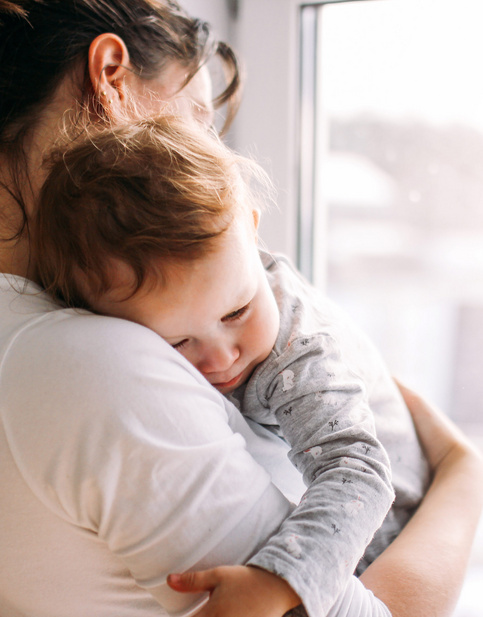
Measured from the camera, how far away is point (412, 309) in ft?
4.39

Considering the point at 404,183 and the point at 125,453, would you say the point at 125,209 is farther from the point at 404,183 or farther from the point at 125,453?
the point at 404,183

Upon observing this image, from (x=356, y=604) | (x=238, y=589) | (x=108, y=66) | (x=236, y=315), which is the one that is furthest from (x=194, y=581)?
(x=108, y=66)

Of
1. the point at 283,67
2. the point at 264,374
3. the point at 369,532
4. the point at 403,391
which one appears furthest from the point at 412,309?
the point at 369,532

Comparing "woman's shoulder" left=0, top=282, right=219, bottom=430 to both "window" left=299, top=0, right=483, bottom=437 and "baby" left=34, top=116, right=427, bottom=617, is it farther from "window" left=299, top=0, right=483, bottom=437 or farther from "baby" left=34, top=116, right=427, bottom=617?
"window" left=299, top=0, right=483, bottom=437

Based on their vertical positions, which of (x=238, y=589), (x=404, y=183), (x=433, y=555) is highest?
(x=404, y=183)

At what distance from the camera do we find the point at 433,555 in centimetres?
68

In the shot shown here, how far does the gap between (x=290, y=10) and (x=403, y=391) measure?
2.69ft

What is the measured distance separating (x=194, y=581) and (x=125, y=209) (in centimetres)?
35

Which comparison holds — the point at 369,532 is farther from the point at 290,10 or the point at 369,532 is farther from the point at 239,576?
the point at 290,10

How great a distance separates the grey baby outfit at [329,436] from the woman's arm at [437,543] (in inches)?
1.6

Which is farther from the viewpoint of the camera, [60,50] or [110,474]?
[60,50]

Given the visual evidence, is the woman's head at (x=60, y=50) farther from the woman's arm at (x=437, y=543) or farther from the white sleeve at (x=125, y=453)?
the woman's arm at (x=437, y=543)

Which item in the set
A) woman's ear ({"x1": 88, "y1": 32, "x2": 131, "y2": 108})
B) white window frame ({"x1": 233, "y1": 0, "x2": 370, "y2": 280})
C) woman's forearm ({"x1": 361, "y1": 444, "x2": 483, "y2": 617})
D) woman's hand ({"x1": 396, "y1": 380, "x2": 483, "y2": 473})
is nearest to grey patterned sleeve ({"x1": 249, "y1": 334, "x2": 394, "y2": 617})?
woman's forearm ({"x1": 361, "y1": 444, "x2": 483, "y2": 617})

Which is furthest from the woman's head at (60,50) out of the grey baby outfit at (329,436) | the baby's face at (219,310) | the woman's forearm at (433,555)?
the woman's forearm at (433,555)
